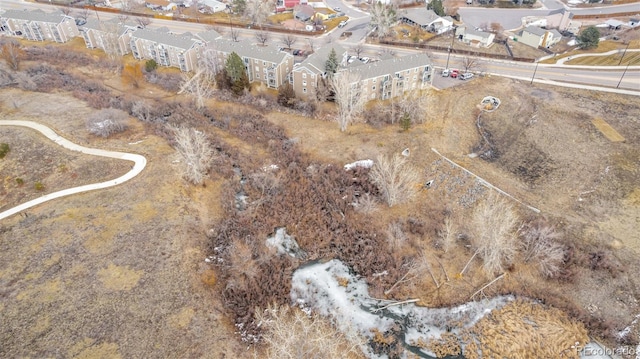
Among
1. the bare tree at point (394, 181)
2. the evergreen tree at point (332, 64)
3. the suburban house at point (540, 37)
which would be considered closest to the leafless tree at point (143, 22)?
the evergreen tree at point (332, 64)

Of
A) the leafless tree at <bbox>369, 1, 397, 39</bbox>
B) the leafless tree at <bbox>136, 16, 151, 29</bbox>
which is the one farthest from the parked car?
the leafless tree at <bbox>136, 16, 151, 29</bbox>

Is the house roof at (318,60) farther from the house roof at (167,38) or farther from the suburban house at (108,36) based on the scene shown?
the suburban house at (108,36)

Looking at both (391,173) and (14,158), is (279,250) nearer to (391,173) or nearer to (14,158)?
(391,173)

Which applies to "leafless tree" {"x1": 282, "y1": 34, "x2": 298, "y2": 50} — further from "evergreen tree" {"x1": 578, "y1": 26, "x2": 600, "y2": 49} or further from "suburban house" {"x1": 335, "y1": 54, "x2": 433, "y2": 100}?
"evergreen tree" {"x1": 578, "y1": 26, "x2": 600, "y2": 49}

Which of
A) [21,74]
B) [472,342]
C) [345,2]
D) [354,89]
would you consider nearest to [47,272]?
[472,342]

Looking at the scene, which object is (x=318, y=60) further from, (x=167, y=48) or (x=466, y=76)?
(x=167, y=48)

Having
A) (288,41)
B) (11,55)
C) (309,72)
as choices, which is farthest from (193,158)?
(11,55)
